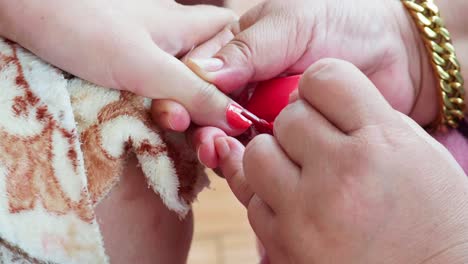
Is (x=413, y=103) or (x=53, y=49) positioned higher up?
(x=53, y=49)

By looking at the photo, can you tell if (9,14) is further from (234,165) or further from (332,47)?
(332,47)

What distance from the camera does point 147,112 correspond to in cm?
59

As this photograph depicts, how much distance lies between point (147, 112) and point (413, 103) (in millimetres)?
340

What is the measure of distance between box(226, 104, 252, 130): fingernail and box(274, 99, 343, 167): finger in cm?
8

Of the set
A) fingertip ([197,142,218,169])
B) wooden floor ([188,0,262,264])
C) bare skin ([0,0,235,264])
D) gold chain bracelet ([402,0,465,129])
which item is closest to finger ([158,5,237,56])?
bare skin ([0,0,235,264])

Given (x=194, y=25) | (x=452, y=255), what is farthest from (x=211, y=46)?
(x=452, y=255)

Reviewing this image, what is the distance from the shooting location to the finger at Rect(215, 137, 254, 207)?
56 centimetres

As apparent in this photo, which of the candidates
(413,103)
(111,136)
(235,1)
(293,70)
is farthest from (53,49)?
(235,1)

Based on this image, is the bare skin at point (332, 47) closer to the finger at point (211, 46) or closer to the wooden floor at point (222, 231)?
the finger at point (211, 46)

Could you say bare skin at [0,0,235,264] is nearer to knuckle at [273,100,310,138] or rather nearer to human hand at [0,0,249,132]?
human hand at [0,0,249,132]

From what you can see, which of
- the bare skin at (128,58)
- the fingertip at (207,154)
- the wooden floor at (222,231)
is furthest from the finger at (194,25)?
the wooden floor at (222,231)

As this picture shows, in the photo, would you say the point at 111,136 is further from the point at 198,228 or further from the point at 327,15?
the point at 198,228

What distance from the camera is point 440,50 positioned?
28.1 inches

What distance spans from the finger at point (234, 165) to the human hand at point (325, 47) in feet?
0.19
